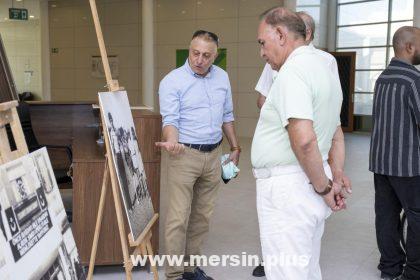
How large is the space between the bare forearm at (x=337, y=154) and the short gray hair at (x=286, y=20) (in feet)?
2.02

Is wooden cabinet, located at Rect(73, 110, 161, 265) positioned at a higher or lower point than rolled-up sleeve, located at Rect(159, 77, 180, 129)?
lower

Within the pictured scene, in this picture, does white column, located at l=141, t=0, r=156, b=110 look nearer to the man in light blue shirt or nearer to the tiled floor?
the tiled floor

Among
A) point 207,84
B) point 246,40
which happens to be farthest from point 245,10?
point 207,84

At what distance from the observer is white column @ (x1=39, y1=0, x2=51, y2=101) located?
15.0 metres

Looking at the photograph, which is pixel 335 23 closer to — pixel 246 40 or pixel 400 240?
pixel 246 40

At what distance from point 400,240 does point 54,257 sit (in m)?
2.49

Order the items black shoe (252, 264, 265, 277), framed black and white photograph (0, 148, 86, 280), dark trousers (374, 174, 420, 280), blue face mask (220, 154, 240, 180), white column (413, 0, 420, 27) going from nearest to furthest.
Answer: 1. framed black and white photograph (0, 148, 86, 280)
2. blue face mask (220, 154, 240, 180)
3. dark trousers (374, 174, 420, 280)
4. black shoe (252, 264, 265, 277)
5. white column (413, 0, 420, 27)

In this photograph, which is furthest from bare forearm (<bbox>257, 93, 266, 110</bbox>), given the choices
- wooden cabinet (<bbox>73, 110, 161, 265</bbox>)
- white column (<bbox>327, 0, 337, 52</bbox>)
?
white column (<bbox>327, 0, 337, 52</bbox>)

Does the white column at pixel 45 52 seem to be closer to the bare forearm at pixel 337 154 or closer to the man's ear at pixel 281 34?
the bare forearm at pixel 337 154

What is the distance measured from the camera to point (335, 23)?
13.9 meters

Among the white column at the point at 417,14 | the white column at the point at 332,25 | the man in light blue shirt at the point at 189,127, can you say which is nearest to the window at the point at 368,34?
the white column at the point at 332,25

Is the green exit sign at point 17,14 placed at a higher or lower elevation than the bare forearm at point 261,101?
higher

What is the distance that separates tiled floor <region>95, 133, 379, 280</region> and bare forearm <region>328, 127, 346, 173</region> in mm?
1368

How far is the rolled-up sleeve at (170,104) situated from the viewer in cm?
295
